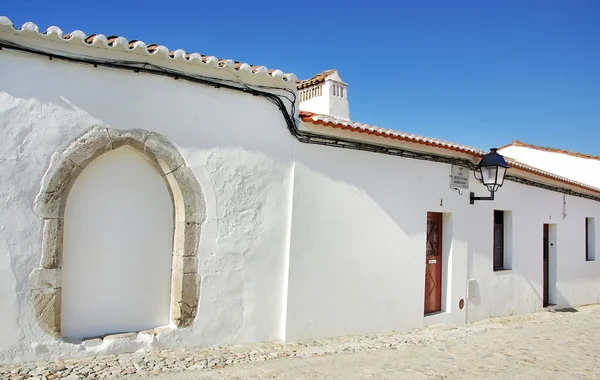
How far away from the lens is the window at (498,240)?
30.2ft

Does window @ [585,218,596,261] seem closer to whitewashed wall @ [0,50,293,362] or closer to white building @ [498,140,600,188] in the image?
white building @ [498,140,600,188]

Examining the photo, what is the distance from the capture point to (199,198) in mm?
5066

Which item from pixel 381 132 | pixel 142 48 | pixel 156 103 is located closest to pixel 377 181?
pixel 381 132

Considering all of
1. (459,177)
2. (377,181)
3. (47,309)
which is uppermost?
(459,177)

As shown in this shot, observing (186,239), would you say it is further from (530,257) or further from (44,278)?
(530,257)

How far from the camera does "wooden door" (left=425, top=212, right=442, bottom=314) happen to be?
25.1 ft

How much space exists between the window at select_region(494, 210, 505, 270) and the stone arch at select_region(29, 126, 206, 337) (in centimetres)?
650

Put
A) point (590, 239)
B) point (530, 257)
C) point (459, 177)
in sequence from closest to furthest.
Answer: point (459, 177)
point (530, 257)
point (590, 239)

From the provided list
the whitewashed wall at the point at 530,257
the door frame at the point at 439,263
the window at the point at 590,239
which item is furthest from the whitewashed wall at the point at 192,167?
the window at the point at 590,239

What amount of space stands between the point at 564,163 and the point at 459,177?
9.43m

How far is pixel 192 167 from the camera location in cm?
505

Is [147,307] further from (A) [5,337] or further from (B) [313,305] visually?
(B) [313,305]

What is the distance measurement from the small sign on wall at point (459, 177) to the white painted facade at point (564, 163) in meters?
8.76

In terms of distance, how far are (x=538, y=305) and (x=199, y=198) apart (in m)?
8.24
